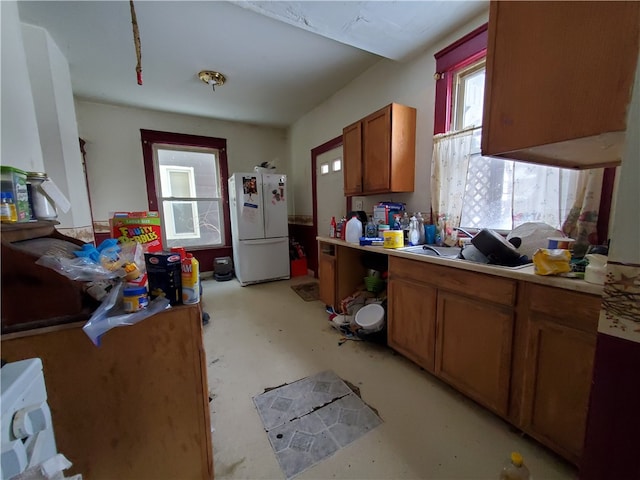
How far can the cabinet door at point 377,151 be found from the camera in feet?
7.10

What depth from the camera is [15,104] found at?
1651 mm

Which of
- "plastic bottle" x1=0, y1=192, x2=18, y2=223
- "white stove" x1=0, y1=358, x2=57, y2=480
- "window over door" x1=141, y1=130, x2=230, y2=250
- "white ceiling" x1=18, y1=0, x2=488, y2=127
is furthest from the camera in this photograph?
"window over door" x1=141, y1=130, x2=230, y2=250

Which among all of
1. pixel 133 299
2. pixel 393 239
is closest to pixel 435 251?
pixel 393 239

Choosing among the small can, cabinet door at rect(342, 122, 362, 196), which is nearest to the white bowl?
cabinet door at rect(342, 122, 362, 196)

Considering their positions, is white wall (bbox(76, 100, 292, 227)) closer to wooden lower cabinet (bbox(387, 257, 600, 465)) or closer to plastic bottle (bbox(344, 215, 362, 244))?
plastic bottle (bbox(344, 215, 362, 244))

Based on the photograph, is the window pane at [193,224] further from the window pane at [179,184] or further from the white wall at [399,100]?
the white wall at [399,100]

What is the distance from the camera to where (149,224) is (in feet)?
3.90

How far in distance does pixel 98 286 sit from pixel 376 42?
2.39 meters

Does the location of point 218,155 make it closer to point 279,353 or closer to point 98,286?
point 279,353

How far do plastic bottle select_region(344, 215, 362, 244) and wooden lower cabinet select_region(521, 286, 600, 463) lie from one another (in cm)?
147

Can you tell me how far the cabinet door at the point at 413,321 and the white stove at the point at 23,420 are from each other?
1.71m

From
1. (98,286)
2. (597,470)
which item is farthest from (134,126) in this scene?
(597,470)

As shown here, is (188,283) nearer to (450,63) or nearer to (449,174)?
(449,174)

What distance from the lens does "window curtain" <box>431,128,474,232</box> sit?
1.86 metres
